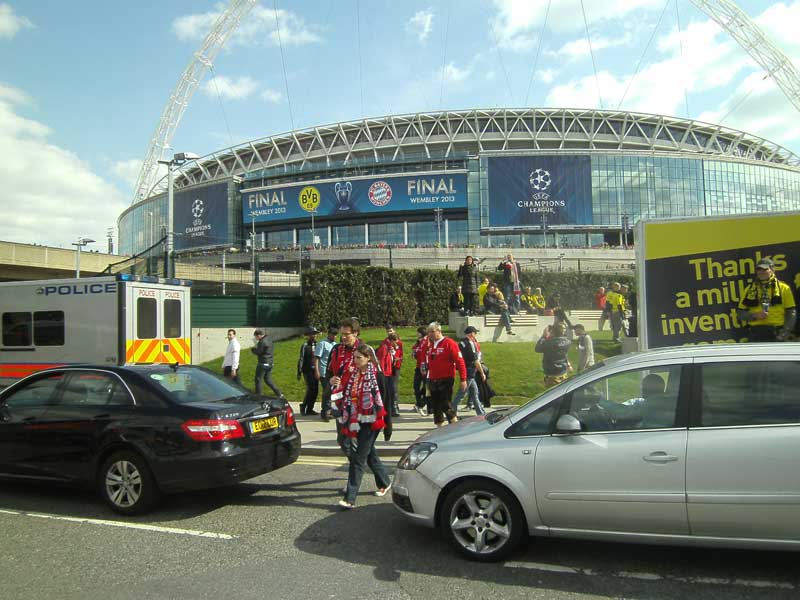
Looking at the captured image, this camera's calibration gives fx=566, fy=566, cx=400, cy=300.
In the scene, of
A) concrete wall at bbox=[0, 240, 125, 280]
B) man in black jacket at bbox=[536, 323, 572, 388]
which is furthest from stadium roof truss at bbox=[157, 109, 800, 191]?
→ man in black jacket at bbox=[536, 323, 572, 388]

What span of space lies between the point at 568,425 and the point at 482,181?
70735mm

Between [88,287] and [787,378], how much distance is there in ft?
37.5

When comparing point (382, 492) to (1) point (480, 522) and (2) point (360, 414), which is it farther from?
(1) point (480, 522)

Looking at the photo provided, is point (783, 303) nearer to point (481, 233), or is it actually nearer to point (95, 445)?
point (95, 445)

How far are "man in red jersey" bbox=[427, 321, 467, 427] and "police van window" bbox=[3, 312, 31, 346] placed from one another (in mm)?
8650

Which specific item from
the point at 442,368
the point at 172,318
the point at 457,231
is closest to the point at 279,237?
the point at 457,231

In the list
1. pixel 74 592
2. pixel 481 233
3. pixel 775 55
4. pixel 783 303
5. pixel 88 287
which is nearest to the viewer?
pixel 74 592

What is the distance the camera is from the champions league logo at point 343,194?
75250 mm

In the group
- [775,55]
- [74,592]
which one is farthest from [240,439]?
[775,55]

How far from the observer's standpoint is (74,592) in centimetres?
367

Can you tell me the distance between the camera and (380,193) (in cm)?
7419

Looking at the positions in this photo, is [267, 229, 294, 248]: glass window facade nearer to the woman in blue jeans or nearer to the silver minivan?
the woman in blue jeans

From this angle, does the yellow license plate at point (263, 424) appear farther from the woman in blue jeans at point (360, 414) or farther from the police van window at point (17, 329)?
the police van window at point (17, 329)

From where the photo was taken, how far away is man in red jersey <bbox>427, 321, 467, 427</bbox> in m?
8.36
